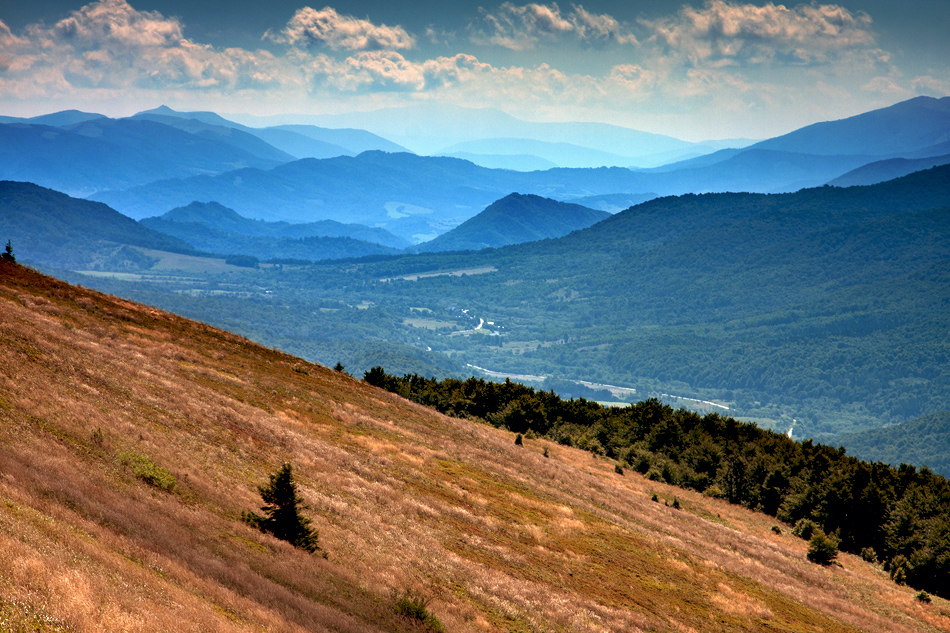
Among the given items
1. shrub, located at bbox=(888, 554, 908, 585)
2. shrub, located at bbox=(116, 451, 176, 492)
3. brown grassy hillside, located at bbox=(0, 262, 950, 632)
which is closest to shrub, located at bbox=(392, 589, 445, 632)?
brown grassy hillside, located at bbox=(0, 262, 950, 632)

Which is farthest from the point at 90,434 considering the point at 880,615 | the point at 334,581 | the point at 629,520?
the point at 880,615

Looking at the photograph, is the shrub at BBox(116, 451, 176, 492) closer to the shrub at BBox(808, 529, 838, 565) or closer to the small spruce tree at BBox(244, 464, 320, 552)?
the small spruce tree at BBox(244, 464, 320, 552)

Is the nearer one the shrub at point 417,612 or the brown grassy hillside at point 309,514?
the brown grassy hillside at point 309,514

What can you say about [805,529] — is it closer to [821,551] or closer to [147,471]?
[821,551]

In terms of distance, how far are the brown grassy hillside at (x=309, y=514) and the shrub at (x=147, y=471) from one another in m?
0.14

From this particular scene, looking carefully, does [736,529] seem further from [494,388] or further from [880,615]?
[494,388]

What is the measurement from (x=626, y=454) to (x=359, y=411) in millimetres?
34447

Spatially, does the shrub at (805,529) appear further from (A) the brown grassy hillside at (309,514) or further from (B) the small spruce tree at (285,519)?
(B) the small spruce tree at (285,519)

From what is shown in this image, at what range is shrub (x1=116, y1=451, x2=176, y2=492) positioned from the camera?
67.4ft

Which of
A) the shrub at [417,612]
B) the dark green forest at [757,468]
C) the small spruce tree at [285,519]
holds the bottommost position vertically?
the shrub at [417,612]

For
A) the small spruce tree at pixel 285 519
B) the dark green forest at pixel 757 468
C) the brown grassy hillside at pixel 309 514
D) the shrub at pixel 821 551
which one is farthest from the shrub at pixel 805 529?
the small spruce tree at pixel 285 519

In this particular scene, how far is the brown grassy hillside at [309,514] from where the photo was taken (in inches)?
554

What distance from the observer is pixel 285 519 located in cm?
2053

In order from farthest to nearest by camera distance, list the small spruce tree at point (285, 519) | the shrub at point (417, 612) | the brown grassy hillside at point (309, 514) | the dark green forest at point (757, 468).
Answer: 1. the dark green forest at point (757, 468)
2. the small spruce tree at point (285, 519)
3. the shrub at point (417, 612)
4. the brown grassy hillside at point (309, 514)
